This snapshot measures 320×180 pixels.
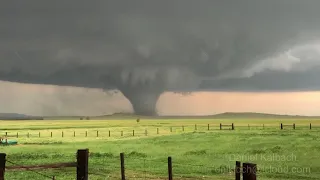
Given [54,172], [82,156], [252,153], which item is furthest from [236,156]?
[82,156]

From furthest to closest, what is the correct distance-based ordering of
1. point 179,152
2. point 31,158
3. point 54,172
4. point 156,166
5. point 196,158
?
point 179,152 → point 31,158 → point 196,158 → point 156,166 → point 54,172

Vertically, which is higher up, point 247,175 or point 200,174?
point 247,175

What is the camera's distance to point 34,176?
2742cm

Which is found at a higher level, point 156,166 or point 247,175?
point 247,175

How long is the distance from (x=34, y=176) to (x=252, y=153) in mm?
21648

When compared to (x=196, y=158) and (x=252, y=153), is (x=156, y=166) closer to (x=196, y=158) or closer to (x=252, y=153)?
(x=196, y=158)

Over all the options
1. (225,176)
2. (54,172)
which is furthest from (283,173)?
(54,172)

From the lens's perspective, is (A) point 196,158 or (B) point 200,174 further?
(A) point 196,158

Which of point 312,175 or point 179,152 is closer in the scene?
point 312,175

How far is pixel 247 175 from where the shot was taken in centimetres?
1024

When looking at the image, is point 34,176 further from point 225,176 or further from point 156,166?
point 225,176

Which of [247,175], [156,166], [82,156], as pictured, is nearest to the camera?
[247,175]

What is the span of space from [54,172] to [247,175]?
21488 mm

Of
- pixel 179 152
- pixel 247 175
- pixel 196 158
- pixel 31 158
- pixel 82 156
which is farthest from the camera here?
pixel 179 152
